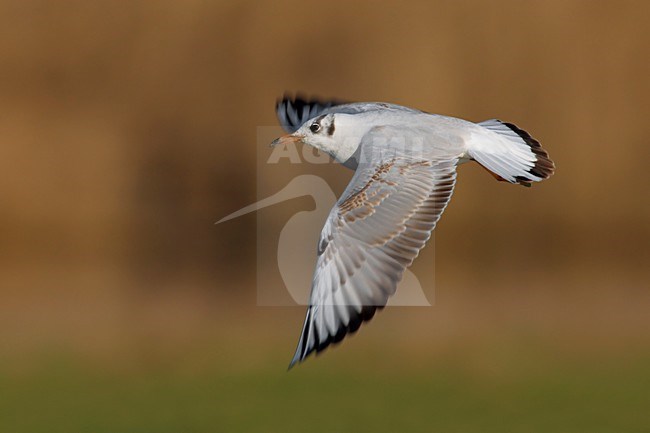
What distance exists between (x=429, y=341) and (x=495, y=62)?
2109 mm

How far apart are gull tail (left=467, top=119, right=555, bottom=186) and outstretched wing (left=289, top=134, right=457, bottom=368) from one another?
322 millimetres

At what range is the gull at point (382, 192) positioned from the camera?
3.87 metres

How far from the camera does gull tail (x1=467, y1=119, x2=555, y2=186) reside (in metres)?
4.26

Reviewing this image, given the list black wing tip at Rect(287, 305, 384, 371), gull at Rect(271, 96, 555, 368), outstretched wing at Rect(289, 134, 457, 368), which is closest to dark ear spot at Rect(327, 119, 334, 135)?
gull at Rect(271, 96, 555, 368)

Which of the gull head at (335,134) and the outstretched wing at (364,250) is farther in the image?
the gull head at (335,134)

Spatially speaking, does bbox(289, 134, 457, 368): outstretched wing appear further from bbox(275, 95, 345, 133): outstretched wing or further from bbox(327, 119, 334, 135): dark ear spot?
bbox(275, 95, 345, 133): outstretched wing

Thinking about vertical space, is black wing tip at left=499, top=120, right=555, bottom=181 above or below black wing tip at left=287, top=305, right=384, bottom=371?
above

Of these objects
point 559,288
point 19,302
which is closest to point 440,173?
point 559,288

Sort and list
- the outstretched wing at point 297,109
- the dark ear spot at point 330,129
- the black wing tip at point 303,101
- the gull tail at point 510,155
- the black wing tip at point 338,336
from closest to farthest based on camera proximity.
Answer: the black wing tip at point 338,336, the gull tail at point 510,155, the dark ear spot at point 330,129, the outstretched wing at point 297,109, the black wing tip at point 303,101

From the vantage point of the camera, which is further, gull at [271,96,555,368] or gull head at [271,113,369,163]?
gull head at [271,113,369,163]

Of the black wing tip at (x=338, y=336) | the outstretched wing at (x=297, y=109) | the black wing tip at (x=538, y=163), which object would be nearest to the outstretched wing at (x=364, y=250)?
the black wing tip at (x=338, y=336)

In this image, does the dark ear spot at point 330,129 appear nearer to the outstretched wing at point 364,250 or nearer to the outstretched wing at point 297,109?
the outstretched wing at point 364,250

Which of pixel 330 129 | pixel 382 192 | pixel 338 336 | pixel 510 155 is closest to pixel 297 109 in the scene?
pixel 330 129

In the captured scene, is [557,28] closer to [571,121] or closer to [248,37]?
[571,121]
